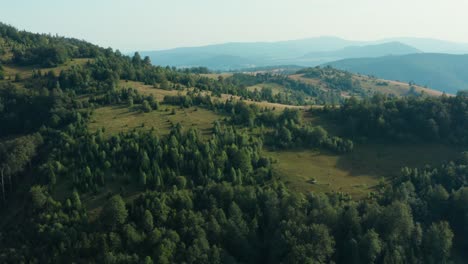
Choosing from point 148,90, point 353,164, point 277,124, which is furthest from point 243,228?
point 148,90

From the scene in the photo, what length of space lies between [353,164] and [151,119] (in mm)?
70405

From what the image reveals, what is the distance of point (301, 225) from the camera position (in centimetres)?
7131

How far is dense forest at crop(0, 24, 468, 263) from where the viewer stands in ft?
229

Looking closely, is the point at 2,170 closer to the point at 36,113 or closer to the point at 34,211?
the point at 34,211

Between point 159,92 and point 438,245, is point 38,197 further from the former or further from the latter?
point 159,92

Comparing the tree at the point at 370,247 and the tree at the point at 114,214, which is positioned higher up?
the tree at the point at 114,214

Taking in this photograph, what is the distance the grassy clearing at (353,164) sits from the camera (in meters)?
96.1

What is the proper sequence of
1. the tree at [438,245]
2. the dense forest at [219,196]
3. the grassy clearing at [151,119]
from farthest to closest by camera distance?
the grassy clearing at [151,119], the tree at [438,245], the dense forest at [219,196]

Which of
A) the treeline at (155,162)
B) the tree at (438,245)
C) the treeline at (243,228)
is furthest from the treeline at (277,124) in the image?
the tree at (438,245)

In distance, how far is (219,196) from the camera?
8112 centimetres

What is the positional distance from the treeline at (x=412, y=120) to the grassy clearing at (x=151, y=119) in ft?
173

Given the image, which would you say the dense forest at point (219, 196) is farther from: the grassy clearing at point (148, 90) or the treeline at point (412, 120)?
the grassy clearing at point (148, 90)

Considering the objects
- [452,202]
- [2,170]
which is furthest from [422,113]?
[2,170]

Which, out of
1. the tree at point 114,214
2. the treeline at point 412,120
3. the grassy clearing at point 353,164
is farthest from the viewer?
the treeline at point 412,120
